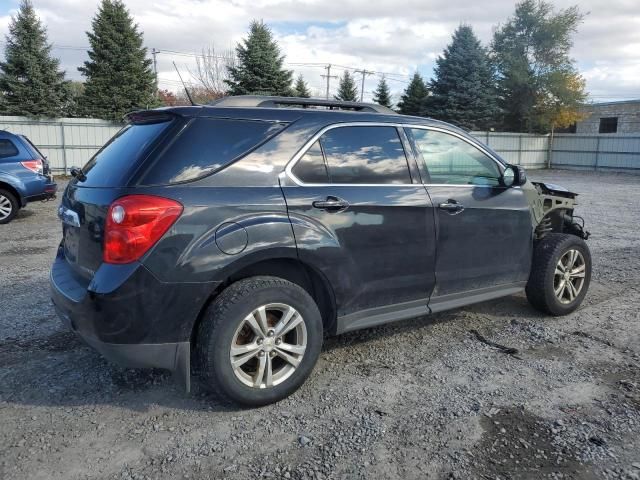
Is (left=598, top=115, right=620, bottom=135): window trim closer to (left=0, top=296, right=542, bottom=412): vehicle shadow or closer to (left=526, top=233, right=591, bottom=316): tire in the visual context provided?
(left=526, top=233, right=591, bottom=316): tire

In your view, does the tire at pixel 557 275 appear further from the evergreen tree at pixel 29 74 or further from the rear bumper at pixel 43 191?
the evergreen tree at pixel 29 74

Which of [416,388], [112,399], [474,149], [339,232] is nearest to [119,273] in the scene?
[112,399]

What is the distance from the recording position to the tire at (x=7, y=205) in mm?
10117

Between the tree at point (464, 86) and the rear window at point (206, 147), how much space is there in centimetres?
3096

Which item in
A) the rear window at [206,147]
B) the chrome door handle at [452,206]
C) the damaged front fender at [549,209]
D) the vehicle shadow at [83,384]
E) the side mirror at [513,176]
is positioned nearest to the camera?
the rear window at [206,147]

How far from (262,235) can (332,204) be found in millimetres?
523

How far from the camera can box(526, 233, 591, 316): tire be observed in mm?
4727

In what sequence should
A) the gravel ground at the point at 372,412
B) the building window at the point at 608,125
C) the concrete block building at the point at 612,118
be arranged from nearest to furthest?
the gravel ground at the point at 372,412, the concrete block building at the point at 612,118, the building window at the point at 608,125

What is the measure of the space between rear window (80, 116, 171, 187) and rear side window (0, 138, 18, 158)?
7859 mm

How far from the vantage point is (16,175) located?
33.2 ft

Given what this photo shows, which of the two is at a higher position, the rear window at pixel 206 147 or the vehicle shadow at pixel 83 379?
the rear window at pixel 206 147

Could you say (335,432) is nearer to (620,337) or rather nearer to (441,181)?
(441,181)

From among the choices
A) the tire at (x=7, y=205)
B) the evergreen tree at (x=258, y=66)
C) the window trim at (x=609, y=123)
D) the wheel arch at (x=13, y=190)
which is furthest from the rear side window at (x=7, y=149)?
the window trim at (x=609, y=123)

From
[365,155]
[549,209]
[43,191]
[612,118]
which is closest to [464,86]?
[612,118]
